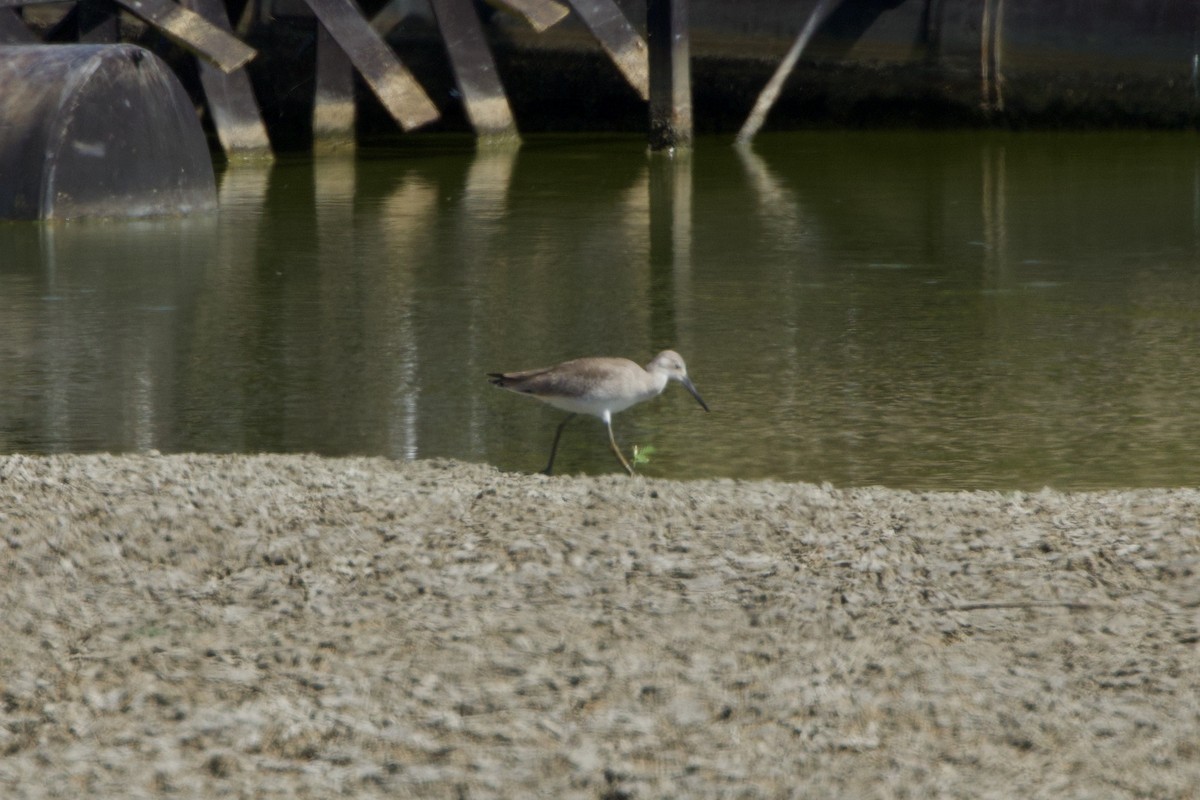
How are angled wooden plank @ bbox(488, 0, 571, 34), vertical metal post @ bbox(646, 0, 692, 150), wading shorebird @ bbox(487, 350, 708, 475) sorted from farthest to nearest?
angled wooden plank @ bbox(488, 0, 571, 34), vertical metal post @ bbox(646, 0, 692, 150), wading shorebird @ bbox(487, 350, 708, 475)

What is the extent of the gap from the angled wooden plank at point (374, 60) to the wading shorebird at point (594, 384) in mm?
9202

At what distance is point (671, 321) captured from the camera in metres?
7.95

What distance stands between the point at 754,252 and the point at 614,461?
3983mm

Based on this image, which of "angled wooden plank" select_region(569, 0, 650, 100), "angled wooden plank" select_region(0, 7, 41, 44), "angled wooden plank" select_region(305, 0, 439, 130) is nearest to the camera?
"angled wooden plank" select_region(0, 7, 41, 44)

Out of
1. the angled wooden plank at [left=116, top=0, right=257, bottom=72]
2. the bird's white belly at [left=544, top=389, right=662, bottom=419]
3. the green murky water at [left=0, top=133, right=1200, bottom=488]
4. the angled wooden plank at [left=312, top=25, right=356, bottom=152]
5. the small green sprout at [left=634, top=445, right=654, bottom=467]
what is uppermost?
the angled wooden plank at [left=116, top=0, right=257, bottom=72]

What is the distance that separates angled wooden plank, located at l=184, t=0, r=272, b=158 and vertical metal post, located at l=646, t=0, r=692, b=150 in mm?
3048

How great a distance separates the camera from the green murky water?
19.9 feet

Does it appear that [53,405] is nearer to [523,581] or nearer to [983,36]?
[523,581]

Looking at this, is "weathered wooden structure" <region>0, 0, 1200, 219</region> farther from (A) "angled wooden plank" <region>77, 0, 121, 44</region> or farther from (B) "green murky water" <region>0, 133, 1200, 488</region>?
(B) "green murky water" <region>0, 133, 1200, 488</region>

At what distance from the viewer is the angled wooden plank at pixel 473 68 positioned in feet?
49.6

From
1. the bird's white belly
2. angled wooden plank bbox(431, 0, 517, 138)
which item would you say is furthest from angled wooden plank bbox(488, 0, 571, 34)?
the bird's white belly

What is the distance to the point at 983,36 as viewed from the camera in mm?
15188

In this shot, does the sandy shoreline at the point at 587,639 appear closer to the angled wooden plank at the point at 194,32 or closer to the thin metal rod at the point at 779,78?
the angled wooden plank at the point at 194,32

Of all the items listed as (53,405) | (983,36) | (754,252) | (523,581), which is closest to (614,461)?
(523,581)
